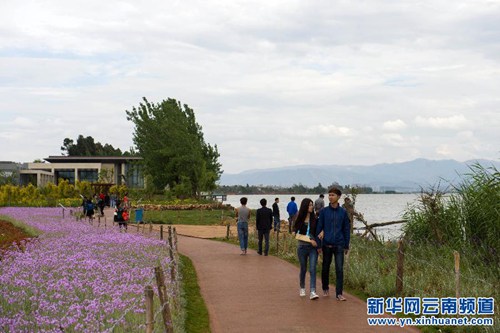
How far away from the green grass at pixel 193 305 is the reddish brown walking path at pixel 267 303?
4.8 inches

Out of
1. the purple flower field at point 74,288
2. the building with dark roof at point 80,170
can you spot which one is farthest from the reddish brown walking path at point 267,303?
the building with dark roof at point 80,170

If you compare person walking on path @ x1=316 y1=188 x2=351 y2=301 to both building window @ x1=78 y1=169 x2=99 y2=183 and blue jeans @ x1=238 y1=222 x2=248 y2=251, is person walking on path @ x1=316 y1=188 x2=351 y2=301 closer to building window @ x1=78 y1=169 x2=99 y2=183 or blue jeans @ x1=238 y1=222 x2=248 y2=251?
blue jeans @ x1=238 y1=222 x2=248 y2=251

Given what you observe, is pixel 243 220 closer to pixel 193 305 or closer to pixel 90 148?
pixel 193 305

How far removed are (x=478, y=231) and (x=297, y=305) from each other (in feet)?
23.5

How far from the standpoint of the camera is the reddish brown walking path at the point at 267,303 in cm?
1052

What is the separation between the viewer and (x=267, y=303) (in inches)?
494

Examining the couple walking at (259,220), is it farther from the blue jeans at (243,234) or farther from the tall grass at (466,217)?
the tall grass at (466,217)

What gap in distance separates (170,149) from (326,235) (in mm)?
61927

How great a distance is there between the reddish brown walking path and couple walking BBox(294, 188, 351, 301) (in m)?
0.44

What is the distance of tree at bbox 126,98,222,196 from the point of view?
7119 cm

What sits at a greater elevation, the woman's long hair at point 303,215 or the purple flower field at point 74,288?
the woman's long hair at point 303,215

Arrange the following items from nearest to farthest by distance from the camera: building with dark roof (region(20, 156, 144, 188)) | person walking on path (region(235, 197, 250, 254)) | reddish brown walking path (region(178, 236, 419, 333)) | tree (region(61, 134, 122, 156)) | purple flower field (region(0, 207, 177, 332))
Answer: purple flower field (region(0, 207, 177, 332)), reddish brown walking path (region(178, 236, 419, 333)), person walking on path (region(235, 197, 250, 254)), building with dark roof (region(20, 156, 144, 188)), tree (region(61, 134, 122, 156))

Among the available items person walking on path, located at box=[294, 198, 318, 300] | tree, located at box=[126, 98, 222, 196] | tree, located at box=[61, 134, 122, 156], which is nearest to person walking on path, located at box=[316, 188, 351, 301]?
person walking on path, located at box=[294, 198, 318, 300]

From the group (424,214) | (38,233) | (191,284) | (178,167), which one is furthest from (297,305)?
(178,167)
